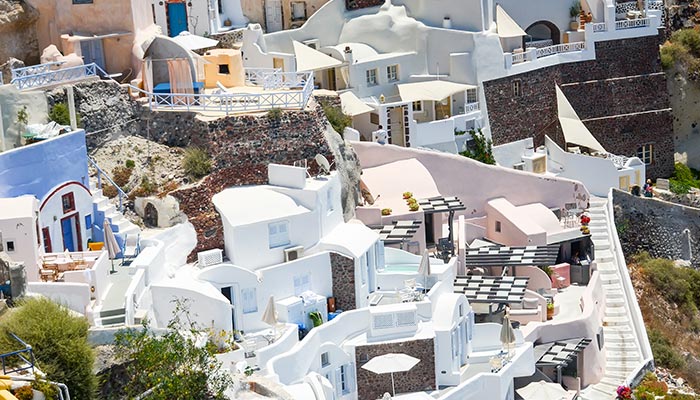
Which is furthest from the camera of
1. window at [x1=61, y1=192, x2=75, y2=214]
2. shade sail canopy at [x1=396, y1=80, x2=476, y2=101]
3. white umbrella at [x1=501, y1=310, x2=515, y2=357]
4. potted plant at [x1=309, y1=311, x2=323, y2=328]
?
shade sail canopy at [x1=396, y1=80, x2=476, y2=101]

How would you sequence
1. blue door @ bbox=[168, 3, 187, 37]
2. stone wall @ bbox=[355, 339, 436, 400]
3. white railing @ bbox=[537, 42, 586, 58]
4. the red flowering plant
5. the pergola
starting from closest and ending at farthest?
stone wall @ bbox=[355, 339, 436, 400] → the red flowering plant → the pergola → blue door @ bbox=[168, 3, 187, 37] → white railing @ bbox=[537, 42, 586, 58]

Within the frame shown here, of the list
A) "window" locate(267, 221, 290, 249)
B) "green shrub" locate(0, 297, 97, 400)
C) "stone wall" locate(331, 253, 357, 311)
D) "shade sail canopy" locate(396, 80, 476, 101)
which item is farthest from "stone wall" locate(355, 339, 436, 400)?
"shade sail canopy" locate(396, 80, 476, 101)

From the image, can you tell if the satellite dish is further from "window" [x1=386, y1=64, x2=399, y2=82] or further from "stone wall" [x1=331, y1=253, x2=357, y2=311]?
"window" [x1=386, y1=64, x2=399, y2=82]

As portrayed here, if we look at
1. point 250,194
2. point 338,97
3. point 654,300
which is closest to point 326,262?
point 250,194

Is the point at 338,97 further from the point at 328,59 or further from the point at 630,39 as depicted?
the point at 630,39

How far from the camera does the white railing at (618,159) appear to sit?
203 feet

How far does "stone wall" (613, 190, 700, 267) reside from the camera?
6066 centimetres

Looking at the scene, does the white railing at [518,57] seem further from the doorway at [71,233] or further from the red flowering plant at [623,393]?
the doorway at [71,233]

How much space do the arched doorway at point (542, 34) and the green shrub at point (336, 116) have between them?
12247 millimetres

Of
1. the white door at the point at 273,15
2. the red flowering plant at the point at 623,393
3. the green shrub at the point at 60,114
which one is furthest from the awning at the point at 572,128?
the green shrub at the point at 60,114

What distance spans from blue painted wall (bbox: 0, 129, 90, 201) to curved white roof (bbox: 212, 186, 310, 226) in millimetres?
4162

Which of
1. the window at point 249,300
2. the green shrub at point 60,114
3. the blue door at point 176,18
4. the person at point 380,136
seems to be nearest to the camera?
the window at point 249,300

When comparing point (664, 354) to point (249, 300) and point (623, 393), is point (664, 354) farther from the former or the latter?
point (249, 300)

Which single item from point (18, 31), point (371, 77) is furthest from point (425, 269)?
point (18, 31)
